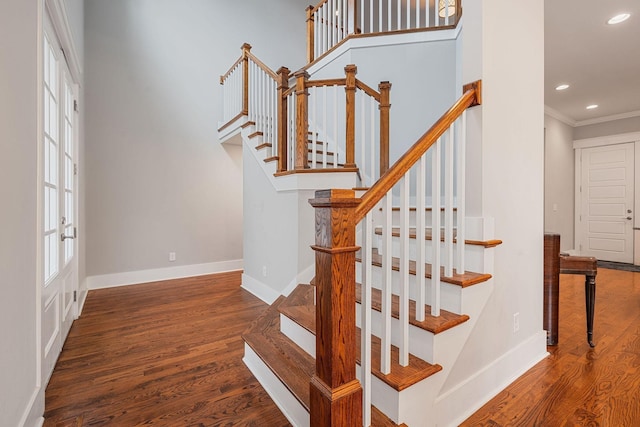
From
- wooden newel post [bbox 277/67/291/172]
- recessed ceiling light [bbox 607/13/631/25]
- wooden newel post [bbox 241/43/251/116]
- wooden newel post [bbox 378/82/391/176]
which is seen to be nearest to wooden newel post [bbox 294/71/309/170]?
wooden newel post [bbox 277/67/291/172]

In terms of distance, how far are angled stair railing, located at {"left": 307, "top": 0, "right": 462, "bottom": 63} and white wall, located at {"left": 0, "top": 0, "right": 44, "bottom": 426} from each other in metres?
3.23

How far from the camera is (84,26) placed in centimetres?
370

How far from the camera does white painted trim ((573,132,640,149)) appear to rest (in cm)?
539

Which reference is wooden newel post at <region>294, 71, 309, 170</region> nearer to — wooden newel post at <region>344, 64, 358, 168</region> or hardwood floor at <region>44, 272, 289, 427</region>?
wooden newel post at <region>344, 64, 358, 168</region>

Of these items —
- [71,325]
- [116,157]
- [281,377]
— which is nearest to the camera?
[281,377]

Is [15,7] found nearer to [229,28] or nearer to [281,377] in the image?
[281,377]

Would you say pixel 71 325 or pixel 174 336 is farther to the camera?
pixel 71 325

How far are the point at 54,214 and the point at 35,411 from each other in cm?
124

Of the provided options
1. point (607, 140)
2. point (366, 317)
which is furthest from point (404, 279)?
point (607, 140)

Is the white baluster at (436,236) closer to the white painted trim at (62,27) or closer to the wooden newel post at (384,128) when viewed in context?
the wooden newel post at (384,128)

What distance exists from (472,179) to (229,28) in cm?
478

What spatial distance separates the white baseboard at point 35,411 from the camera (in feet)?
4.26

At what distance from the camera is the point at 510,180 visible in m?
1.80

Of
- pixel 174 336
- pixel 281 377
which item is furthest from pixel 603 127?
pixel 174 336
